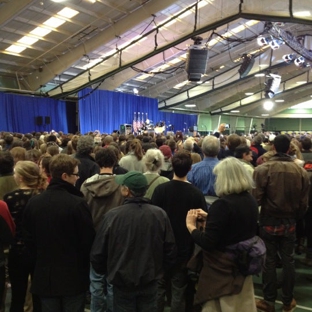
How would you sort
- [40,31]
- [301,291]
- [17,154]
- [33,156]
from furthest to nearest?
[40,31] → [33,156] → [17,154] → [301,291]

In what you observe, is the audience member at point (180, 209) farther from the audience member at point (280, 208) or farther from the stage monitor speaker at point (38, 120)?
the stage monitor speaker at point (38, 120)

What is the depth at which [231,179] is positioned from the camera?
83.7 inches

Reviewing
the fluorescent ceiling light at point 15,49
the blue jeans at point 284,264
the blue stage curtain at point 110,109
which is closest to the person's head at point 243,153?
the blue jeans at point 284,264

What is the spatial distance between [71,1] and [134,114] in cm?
944

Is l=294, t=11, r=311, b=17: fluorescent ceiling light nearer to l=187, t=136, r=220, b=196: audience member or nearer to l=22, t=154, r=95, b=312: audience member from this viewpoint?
l=187, t=136, r=220, b=196: audience member

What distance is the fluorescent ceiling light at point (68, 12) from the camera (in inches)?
370

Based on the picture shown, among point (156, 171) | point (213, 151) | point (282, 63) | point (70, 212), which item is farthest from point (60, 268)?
point (282, 63)

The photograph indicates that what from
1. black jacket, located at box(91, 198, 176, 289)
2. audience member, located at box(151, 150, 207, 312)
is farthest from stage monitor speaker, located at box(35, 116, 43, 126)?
black jacket, located at box(91, 198, 176, 289)

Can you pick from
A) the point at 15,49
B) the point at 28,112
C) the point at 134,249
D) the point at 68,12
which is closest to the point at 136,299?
the point at 134,249

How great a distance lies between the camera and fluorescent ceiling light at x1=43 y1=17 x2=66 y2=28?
969 centimetres

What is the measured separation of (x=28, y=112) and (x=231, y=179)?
488 inches

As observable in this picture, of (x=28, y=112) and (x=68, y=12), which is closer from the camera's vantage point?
(x=68, y=12)

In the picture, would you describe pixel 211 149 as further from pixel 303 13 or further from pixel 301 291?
pixel 303 13

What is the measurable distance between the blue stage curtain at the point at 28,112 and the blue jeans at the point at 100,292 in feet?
35.8
